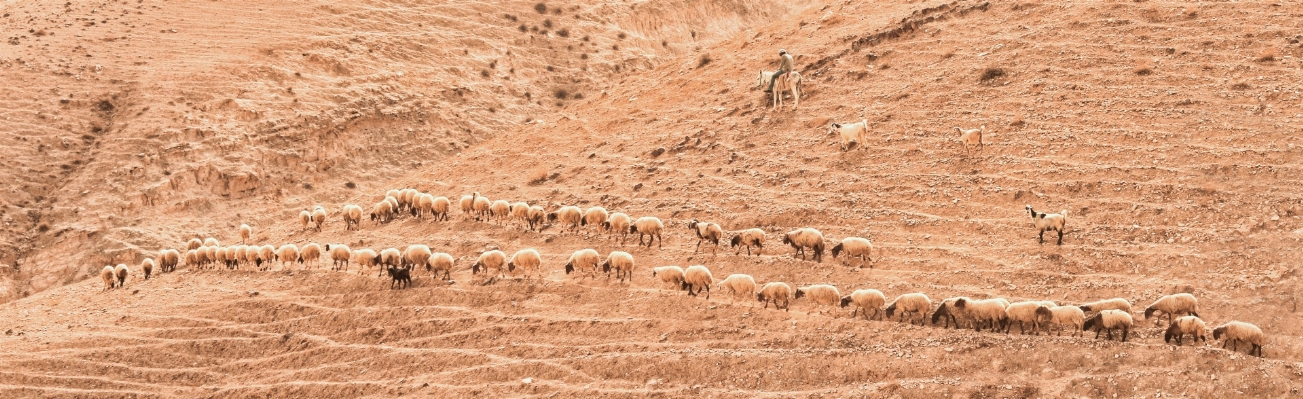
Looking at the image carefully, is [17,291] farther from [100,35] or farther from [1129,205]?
[1129,205]

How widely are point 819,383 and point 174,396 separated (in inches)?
380

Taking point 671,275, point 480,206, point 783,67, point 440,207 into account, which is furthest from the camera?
point 783,67

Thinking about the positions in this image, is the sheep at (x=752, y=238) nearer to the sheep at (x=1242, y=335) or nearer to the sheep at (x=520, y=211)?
the sheep at (x=520, y=211)

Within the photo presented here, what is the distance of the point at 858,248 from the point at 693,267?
103 inches

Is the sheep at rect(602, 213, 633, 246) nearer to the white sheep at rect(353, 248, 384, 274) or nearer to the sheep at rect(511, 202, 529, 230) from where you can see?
the sheep at rect(511, 202, 529, 230)

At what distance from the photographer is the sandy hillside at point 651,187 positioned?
1422 cm

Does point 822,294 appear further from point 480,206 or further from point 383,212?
point 383,212

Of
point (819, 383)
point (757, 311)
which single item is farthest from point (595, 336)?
point (819, 383)

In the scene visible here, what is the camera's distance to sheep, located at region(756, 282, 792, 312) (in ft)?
49.1

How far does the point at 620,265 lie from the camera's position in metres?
16.8

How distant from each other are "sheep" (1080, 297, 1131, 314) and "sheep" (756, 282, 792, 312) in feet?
12.3

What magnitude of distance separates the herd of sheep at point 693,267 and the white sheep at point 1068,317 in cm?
1

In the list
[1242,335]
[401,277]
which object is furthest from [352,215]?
[1242,335]

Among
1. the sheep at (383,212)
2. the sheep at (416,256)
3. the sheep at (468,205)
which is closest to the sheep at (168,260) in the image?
the sheep at (383,212)
